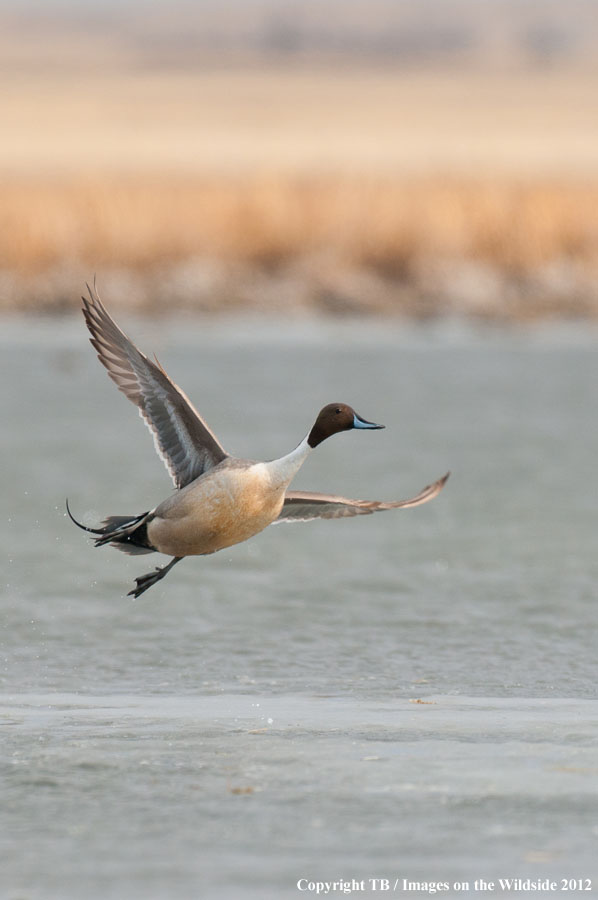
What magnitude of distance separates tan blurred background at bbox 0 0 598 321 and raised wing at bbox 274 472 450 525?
15.5 m

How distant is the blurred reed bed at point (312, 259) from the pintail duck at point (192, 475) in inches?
623

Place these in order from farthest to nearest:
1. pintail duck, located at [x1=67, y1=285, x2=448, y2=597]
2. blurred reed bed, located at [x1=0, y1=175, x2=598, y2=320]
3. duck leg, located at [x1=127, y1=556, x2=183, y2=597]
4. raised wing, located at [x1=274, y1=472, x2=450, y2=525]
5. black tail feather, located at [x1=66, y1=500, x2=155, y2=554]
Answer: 1. blurred reed bed, located at [x1=0, y1=175, x2=598, y2=320]
2. duck leg, located at [x1=127, y1=556, x2=183, y2=597]
3. raised wing, located at [x1=274, y1=472, x2=450, y2=525]
4. black tail feather, located at [x1=66, y1=500, x2=155, y2=554]
5. pintail duck, located at [x1=67, y1=285, x2=448, y2=597]

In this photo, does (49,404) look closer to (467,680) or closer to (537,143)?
(467,680)

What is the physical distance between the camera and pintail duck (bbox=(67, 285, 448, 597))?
685 cm

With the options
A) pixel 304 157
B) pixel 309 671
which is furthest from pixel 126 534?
pixel 304 157

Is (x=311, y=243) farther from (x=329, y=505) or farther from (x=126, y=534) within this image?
(x=126, y=534)

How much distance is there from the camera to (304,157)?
174 feet

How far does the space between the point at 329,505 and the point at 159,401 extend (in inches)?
35.7

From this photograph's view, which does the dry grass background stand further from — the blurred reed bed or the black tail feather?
the black tail feather

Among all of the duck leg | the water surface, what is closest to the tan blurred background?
the water surface

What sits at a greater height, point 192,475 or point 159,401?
point 159,401

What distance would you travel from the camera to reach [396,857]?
5238 mm

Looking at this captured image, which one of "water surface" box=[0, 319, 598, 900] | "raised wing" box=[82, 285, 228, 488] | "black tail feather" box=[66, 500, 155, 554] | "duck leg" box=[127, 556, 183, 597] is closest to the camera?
"water surface" box=[0, 319, 598, 900]

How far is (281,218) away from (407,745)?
17.9m
